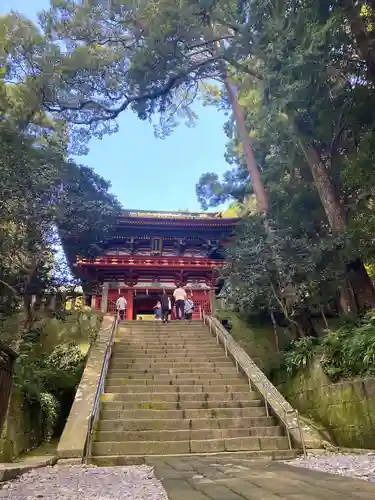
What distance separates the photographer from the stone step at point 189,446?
6016 millimetres

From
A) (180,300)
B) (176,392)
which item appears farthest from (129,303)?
(176,392)

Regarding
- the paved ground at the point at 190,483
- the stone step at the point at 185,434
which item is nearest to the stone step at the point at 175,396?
the stone step at the point at 185,434

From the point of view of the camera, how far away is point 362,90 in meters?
9.92

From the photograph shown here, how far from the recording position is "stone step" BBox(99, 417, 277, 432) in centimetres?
659

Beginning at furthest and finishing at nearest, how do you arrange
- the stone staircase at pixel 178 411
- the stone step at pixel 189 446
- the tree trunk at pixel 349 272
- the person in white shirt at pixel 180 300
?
the person in white shirt at pixel 180 300, the tree trunk at pixel 349 272, the stone staircase at pixel 178 411, the stone step at pixel 189 446

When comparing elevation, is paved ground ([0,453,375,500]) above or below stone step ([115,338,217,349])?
below

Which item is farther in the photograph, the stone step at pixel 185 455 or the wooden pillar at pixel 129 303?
the wooden pillar at pixel 129 303

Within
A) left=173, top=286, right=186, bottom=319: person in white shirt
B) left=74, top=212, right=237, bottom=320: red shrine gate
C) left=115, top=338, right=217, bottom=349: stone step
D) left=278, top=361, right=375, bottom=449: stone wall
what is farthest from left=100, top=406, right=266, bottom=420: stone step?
left=74, top=212, right=237, bottom=320: red shrine gate

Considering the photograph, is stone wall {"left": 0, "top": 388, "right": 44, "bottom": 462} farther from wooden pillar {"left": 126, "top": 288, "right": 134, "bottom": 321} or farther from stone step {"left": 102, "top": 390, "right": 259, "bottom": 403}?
wooden pillar {"left": 126, "top": 288, "right": 134, "bottom": 321}

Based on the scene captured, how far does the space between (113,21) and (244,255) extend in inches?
366

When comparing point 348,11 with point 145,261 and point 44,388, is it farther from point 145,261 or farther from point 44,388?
point 145,261

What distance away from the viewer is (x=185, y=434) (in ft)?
21.1

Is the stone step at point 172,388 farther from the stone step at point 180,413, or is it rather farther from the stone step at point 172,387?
the stone step at point 180,413

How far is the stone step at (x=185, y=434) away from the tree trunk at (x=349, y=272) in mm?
5204
